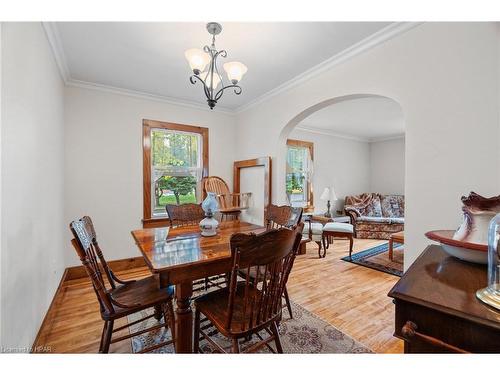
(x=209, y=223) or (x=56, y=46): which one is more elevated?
(x=56, y=46)

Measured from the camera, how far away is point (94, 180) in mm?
3043

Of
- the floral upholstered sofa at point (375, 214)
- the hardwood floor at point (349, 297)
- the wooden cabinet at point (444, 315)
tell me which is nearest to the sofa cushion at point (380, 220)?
the floral upholstered sofa at point (375, 214)

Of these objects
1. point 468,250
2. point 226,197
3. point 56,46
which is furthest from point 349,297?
point 56,46

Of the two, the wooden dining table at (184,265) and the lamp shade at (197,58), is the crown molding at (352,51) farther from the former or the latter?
the wooden dining table at (184,265)

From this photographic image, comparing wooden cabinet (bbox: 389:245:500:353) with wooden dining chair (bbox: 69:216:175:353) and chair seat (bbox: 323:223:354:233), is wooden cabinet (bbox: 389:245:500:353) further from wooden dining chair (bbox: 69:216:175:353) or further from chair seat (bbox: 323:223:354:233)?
chair seat (bbox: 323:223:354:233)

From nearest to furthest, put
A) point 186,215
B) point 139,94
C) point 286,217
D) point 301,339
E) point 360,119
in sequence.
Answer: point 301,339 → point 286,217 → point 186,215 → point 139,94 → point 360,119

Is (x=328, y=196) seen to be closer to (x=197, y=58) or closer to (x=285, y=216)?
(x=285, y=216)

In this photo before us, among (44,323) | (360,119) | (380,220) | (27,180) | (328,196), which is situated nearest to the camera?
(27,180)

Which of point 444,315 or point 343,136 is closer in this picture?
point 444,315

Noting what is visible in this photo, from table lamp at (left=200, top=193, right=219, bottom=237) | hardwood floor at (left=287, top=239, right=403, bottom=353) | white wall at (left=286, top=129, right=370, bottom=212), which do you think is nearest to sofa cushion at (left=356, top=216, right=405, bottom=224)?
white wall at (left=286, top=129, right=370, bottom=212)

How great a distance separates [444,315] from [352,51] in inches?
93.2

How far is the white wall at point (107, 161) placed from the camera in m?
2.93

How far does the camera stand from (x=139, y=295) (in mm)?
1556
